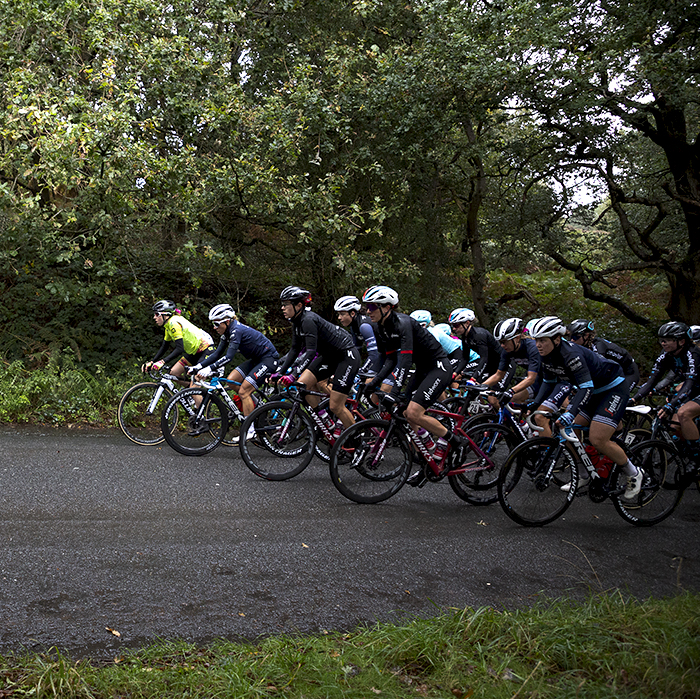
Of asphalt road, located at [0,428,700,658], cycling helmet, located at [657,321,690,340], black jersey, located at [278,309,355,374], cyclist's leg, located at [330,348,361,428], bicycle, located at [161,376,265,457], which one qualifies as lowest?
asphalt road, located at [0,428,700,658]

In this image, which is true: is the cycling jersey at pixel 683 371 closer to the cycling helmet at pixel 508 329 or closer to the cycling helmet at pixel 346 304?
the cycling helmet at pixel 508 329

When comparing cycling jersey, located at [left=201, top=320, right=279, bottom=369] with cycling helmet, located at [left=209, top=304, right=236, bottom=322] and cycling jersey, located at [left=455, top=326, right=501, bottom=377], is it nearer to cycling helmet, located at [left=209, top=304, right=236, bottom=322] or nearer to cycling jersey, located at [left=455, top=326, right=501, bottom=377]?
cycling helmet, located at [left=209, top=304, right=236, bottom=322]

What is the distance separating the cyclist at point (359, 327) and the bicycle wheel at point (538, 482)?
8.85 ft

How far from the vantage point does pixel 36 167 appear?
10031 mm

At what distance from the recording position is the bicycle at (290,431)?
8.20 m

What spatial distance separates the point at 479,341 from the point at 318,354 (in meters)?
2.35

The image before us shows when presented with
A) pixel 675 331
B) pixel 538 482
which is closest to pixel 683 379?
pixel 675 331

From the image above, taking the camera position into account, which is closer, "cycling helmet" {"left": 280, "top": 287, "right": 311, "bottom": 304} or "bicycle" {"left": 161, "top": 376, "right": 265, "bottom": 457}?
"cycling helmet" {"left": 280, "top": 287, "right": 311, "bottom": 304}

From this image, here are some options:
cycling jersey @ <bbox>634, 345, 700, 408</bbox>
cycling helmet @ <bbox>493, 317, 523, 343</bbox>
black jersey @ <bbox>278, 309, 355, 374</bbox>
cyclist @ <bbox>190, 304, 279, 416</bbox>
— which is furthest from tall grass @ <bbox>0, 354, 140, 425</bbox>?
cycling jersey @ <bbox>634, 345, 700, 408</bbox>

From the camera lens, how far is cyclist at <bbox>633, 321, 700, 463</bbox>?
8.00m

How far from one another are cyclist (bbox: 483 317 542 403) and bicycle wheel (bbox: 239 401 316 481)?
98.2 inches

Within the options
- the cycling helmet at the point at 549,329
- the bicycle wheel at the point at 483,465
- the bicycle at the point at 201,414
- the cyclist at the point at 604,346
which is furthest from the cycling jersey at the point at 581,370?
the bicycle at the point at 201,414

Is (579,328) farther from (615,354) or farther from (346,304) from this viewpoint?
(346,304)

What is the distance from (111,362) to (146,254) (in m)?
2.45
